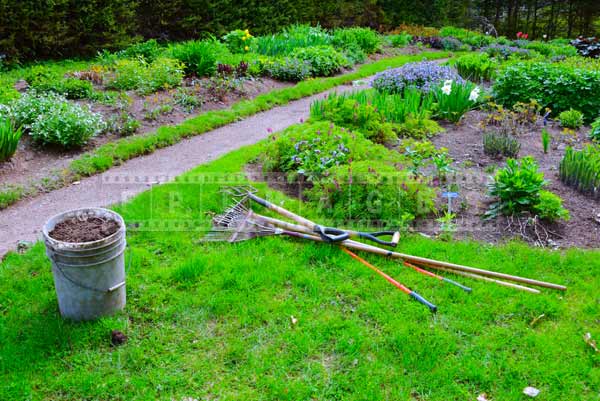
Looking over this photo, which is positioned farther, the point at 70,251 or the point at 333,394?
the point at 70,251

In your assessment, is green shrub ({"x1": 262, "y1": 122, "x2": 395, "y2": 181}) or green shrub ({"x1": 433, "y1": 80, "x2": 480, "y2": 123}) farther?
green shrub ({"x1": 433, "y1": 80, "x2": 480, "y2": 123})

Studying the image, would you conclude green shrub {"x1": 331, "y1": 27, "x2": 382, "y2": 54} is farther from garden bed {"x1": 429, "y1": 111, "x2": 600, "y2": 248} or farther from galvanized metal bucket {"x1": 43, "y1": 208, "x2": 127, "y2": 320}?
galvanized metal bucket {"x1": 43, "y1": 208, "x2": 127, "y2": 320}

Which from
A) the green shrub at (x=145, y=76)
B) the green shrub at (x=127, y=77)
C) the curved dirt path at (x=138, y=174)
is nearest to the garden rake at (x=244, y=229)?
the curved dirt path at (x=138, y=174)

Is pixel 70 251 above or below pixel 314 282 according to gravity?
above

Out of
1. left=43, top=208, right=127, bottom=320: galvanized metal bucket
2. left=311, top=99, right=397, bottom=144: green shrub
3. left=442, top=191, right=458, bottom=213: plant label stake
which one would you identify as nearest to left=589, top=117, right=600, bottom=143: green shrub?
left=311, top=99, right=397, bottom=144: green shrub

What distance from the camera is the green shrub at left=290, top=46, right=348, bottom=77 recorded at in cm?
1096

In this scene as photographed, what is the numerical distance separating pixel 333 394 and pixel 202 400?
2.53ft

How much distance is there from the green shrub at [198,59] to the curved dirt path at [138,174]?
1553 mm

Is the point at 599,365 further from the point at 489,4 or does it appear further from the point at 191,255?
the point at 489,4

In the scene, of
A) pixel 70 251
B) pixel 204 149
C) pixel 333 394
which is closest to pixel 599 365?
pixel 333 394

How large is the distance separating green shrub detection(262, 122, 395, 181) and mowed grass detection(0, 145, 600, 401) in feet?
3.84

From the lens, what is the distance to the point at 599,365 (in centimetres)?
325

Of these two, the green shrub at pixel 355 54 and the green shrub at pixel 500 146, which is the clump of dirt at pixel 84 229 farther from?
the green shrub at pixel 355 54

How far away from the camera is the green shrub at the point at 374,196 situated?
4.79m
